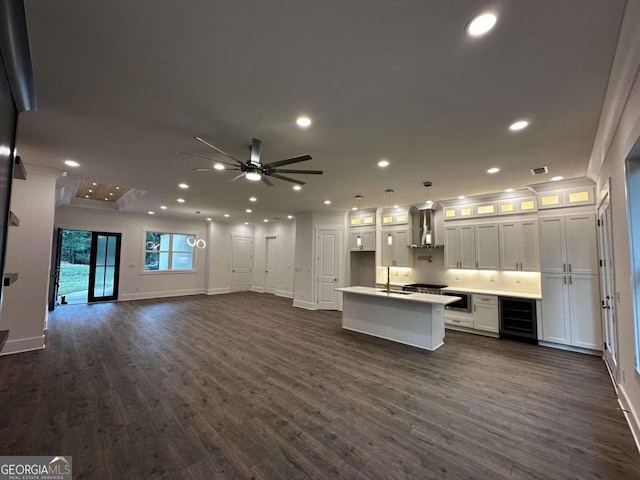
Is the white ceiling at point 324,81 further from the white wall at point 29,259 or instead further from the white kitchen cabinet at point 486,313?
the white kitchen cabinet at point 486,313

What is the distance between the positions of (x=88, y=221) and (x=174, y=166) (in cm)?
613

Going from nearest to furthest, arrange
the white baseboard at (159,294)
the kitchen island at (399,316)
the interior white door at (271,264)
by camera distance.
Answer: the kitchen island at (399,316)
the white baseboard at (159,294)
the interior white door at (271,264)

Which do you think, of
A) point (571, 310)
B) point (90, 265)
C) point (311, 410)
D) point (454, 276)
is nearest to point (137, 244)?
point (90, 265)

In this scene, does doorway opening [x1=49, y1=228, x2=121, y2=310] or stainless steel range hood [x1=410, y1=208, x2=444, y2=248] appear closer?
stainless steel range hood [x1=410, y1=208, x2=444, y2=248]

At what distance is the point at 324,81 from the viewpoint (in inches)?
85.7

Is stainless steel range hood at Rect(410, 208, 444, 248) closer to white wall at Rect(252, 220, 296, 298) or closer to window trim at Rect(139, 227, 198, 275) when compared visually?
white wall at Rect(252, 220, 296, 298)

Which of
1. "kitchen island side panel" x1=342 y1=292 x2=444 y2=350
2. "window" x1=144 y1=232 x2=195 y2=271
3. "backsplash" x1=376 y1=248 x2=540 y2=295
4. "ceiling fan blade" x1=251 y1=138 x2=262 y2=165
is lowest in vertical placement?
"kitchen island side panel" x1=342 y1=292 x2=444 y2=350

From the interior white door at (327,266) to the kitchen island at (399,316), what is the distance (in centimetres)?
216

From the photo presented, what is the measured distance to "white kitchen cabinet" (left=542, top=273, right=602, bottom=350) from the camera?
4332mm

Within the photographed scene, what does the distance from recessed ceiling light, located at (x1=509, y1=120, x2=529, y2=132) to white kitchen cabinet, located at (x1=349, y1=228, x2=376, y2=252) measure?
4748 mm

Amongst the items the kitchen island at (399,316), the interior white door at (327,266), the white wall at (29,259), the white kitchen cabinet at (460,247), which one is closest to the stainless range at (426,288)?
the white kitchen cabinet at (460,247)

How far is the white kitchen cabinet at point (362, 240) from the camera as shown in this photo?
7.54 m

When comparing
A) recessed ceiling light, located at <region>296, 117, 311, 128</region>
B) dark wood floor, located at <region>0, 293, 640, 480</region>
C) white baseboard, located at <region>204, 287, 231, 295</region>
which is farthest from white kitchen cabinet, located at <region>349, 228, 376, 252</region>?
white baseboard, located at <region>204, 287, 231, 295</region>

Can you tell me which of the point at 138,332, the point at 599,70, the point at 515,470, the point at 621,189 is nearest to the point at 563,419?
the point at 515,470
